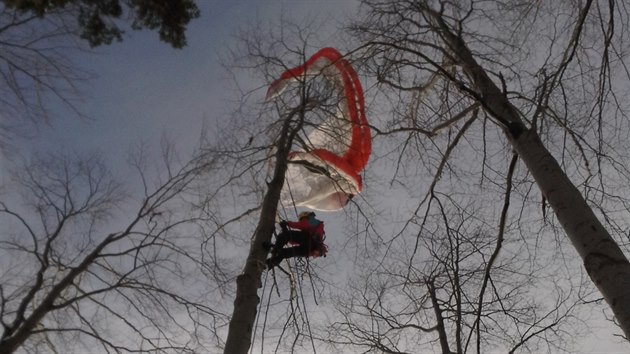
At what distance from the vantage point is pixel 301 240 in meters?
5.00

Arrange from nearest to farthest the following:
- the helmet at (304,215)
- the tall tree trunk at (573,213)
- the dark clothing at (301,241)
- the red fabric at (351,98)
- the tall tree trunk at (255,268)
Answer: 1. the tall tree trunk at (573,213)
2. the tall tree trunk at (255,268)
3. the dark clothing at (301,241)
4. the red fabric at (351,98)
5. the helmet at (304,215)

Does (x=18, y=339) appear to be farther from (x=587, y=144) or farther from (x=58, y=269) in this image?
(x=587, y=144)

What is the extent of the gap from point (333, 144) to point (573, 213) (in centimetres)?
306

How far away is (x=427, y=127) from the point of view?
186 inches

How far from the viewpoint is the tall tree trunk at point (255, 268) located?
139 inches

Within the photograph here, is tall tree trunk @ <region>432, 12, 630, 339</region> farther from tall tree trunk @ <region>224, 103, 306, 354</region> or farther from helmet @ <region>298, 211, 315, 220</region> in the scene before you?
helmet @ <region>298, 211, 315, 220</region>

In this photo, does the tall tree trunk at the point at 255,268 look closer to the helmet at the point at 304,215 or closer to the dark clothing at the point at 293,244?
the dark clothing at the point at 293,244

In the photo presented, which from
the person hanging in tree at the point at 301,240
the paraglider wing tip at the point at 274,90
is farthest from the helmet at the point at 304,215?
the paraglider wing tip at the point at 274,90

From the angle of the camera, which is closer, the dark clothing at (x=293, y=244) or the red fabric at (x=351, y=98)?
the dark clothing at (x=293, y=244)

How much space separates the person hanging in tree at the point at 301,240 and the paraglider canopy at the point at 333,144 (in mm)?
301

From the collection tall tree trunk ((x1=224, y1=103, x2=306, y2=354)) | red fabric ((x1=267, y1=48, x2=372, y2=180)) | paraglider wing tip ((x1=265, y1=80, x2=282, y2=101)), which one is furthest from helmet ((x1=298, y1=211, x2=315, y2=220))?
paraglider wing tip ((x1=265, y1=80, x2=282, y2=101))

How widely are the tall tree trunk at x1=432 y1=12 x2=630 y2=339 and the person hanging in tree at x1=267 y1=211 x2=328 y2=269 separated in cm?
211

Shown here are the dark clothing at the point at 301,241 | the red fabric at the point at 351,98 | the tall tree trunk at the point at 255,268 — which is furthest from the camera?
the red fabric at the point at 351,98

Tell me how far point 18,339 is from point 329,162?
4567mm
